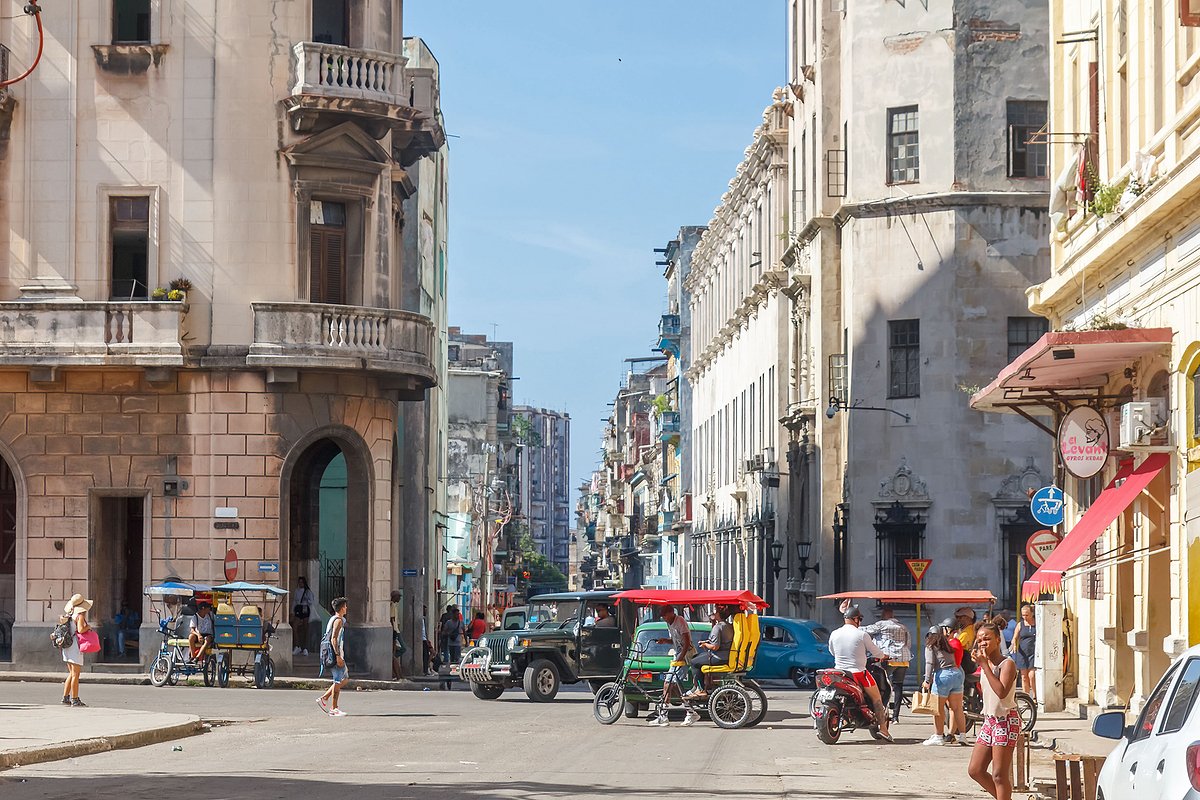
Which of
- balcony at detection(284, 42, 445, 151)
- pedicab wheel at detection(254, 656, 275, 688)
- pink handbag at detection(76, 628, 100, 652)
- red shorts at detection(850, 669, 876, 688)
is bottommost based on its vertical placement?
pedicab wheel at detection(254, 656, 275, 688)

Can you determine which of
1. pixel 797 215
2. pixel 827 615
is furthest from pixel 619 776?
pixel 797 215

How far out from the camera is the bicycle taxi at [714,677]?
25.9 meters

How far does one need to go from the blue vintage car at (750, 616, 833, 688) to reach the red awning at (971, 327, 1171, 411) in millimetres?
12335

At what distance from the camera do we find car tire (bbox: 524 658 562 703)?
31641 millimetres

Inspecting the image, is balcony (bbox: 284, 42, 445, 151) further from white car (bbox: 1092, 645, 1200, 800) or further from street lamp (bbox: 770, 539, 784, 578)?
white car (bbox: 1092, 645, 1200, 800)

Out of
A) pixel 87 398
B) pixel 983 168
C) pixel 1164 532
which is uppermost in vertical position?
pixel 983 168

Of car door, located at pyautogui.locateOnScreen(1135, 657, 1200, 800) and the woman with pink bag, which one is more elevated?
car door, located at pyautogui.locateOnScreen(1135, 657, 1200, 800)

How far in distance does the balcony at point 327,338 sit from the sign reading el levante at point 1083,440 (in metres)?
15.8

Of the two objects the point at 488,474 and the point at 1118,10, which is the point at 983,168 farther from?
the point at 488,474

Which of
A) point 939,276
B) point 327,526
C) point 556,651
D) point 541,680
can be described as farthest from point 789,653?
point 327,526

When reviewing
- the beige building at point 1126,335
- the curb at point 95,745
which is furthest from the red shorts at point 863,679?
the curb at point 95,745

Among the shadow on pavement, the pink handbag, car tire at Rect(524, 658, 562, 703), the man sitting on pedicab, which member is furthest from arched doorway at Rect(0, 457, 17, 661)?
the shadow on pavement

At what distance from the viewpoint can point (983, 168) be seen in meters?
42.3

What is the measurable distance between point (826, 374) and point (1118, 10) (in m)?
23.4
